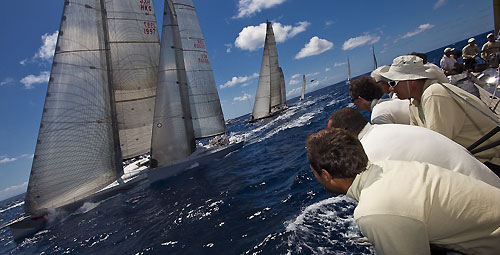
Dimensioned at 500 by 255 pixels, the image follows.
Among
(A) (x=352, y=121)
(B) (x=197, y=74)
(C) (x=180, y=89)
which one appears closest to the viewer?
(A) (x=352, y=121)

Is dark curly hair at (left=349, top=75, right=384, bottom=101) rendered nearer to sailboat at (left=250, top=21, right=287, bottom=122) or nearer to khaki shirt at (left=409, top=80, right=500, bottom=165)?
khaki shirt at (left=409, top=80, right=500, bottom=165)

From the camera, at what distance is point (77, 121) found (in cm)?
1166

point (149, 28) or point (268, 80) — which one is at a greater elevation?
point (149, 28)

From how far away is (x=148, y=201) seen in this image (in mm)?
11023

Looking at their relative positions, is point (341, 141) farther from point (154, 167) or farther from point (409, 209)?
point (154, 167)

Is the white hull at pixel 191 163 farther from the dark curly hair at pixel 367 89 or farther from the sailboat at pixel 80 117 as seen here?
the dark curly hair at pixel 367 89

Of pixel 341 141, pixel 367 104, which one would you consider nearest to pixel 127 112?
pixel 367 104

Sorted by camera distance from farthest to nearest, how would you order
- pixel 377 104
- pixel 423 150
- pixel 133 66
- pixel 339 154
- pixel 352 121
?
1. pixel 133 66
2. pixel 377 104
3. pixel 352 121
4. pixel 423 150
5. pixel 339 154

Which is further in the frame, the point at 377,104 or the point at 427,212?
the point at 377,104

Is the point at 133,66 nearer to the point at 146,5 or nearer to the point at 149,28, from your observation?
the point at 149,28

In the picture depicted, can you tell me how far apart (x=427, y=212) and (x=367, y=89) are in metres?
2.73

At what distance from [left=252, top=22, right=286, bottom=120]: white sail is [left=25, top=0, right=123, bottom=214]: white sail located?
22286mm

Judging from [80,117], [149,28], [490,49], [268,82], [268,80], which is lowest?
[490,49]

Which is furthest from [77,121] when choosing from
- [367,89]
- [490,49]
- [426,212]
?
[490,49]
